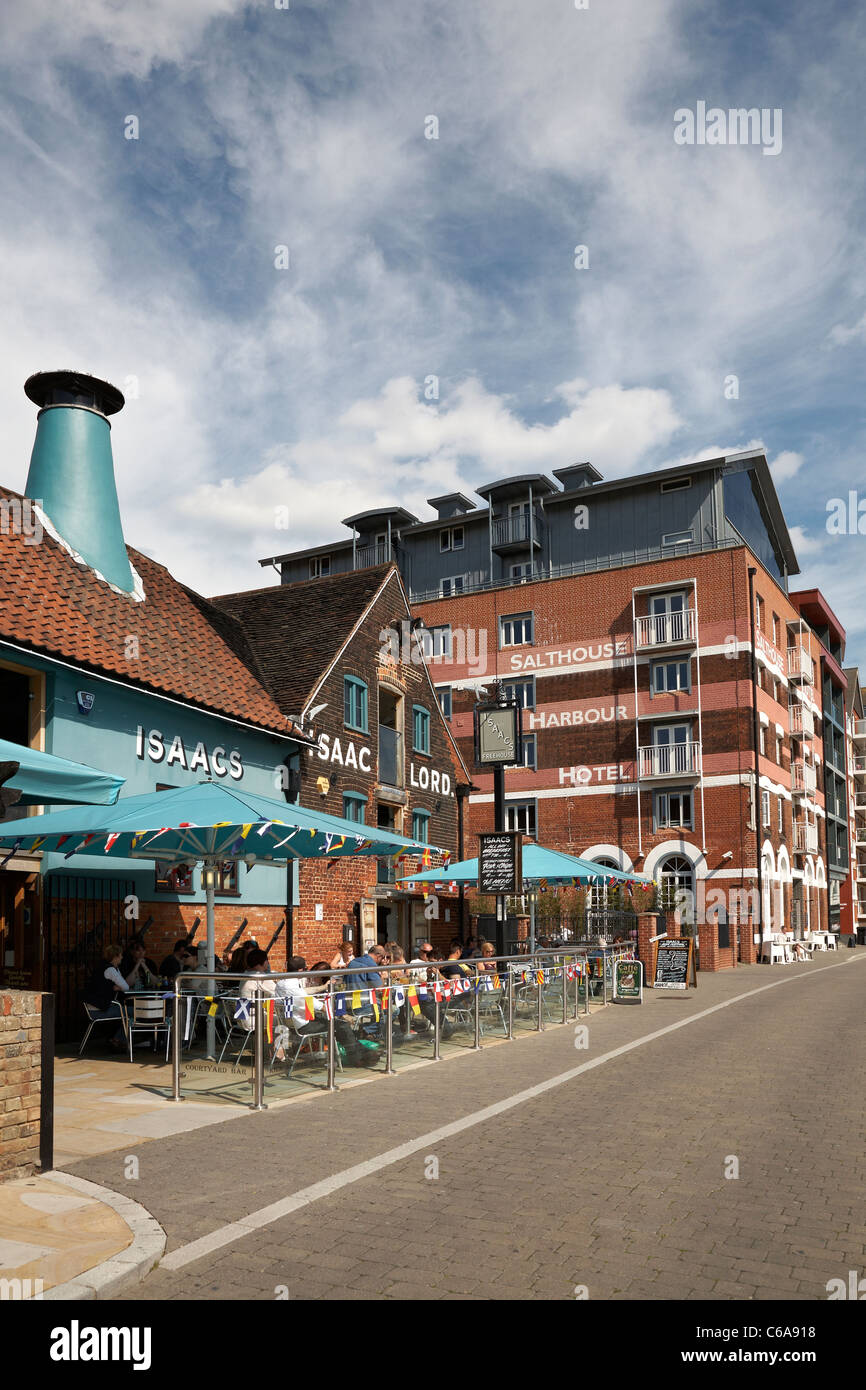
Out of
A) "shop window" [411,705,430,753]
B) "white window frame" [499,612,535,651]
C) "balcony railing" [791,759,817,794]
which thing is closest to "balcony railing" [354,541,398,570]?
"white window frame" [499,612,535,651]

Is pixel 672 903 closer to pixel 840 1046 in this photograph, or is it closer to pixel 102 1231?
pixel 840 1046

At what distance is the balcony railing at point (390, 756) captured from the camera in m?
25.7

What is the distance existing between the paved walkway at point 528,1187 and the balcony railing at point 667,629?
95.5 ft

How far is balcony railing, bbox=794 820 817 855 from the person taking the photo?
49250 mm

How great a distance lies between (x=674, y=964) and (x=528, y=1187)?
19.8 m

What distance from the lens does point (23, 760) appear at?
925 centimetres

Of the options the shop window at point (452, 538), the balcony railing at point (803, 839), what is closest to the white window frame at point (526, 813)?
the shop window at point (452, 538)

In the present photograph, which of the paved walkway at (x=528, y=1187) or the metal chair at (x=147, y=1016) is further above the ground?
the metal chair at (x=147, y=1016)

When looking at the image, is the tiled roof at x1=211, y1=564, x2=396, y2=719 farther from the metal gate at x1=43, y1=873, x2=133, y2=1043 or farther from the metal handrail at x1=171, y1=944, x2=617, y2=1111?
A: the metal handrail at x1=171, y1=944, x2=617, y2=1111

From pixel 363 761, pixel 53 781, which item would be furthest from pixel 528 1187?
pixel 363 761

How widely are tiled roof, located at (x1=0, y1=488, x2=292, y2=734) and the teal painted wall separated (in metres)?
0.30

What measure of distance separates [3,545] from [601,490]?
32822mm

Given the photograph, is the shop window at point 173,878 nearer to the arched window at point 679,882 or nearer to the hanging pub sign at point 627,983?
the hanging pub sign at point 627,983

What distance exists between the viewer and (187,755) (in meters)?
→ 17.9
